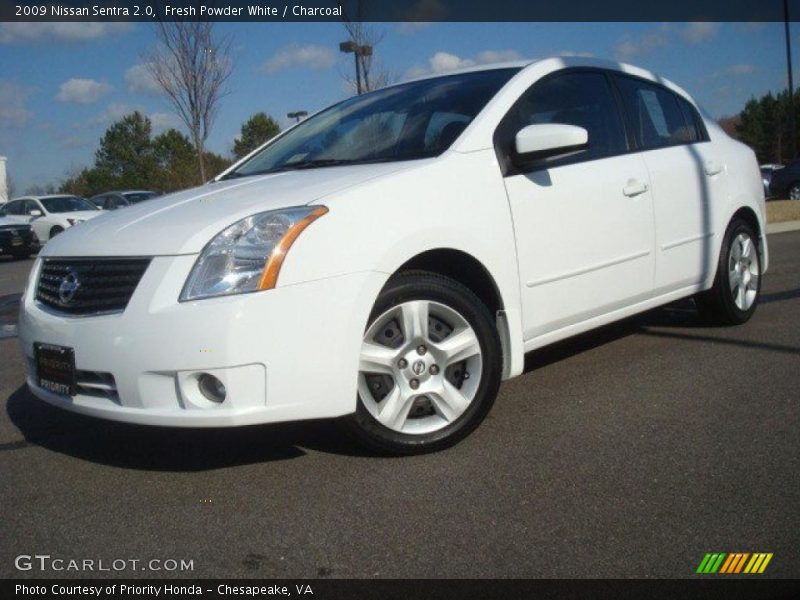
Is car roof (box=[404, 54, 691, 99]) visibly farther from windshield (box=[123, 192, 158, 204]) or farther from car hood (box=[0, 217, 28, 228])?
windshield (box=[123, 192, 158, 204])

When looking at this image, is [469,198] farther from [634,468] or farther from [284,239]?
[634,468]

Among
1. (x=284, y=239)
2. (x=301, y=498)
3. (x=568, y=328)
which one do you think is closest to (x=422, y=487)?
(x=301, y=498)

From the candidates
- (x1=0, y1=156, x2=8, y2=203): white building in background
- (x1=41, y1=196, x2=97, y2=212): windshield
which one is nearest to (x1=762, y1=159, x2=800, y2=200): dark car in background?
(x1=41, y1=196, x2=97, y2=212): windshield

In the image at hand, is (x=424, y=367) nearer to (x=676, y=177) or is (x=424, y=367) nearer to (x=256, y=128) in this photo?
(x=676, y=177)

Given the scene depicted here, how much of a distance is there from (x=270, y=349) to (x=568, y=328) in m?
1.73

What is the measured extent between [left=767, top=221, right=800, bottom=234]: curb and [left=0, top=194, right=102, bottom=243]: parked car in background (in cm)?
1500

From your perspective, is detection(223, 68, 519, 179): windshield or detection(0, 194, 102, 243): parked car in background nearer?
detection(223, 68, 519, 179): windshield

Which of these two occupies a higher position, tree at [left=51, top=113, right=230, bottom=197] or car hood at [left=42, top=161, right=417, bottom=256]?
tree at [left=51, top=113, right=230, bottom=197]

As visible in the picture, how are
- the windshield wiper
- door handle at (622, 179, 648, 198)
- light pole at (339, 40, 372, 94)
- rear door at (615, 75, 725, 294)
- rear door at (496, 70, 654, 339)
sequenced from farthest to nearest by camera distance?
light pole at (339, 40, 372, 94), rear door at (615, 75, 725, 294), door handle at (622, 179, 648, 198), the windshield wiper, rear door at (496, 70, 654, 339)

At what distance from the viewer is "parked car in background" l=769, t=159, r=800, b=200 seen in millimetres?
24281
